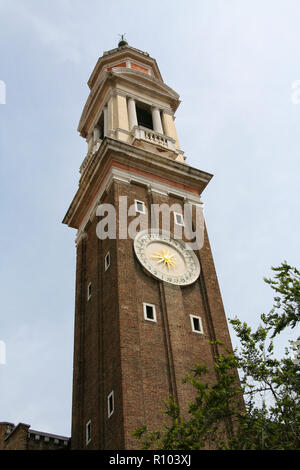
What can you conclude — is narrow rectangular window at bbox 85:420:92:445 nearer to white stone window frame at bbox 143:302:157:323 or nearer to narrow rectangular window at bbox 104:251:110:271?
white stone window frame at bbox 143:302:157:323

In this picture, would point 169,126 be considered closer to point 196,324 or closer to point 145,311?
point 196,324

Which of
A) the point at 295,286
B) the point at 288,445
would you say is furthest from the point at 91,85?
the point at 288,445

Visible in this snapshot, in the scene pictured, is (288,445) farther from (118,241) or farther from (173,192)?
(173,192)

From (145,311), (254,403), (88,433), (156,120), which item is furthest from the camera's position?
(156,120)

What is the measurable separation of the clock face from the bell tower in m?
0.06

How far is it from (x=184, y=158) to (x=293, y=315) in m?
22.6

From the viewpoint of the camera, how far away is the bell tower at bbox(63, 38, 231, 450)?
25.1m

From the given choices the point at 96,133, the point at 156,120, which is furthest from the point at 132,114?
the point at 96,133

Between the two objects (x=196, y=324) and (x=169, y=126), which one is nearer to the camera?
(x=196, y=324)

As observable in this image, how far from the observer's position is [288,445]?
15250mm

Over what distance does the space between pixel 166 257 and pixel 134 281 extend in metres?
2.91

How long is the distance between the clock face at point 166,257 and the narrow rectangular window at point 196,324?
1988 mm

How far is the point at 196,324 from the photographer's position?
2905 centimetres

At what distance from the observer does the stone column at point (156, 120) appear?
40094mm
